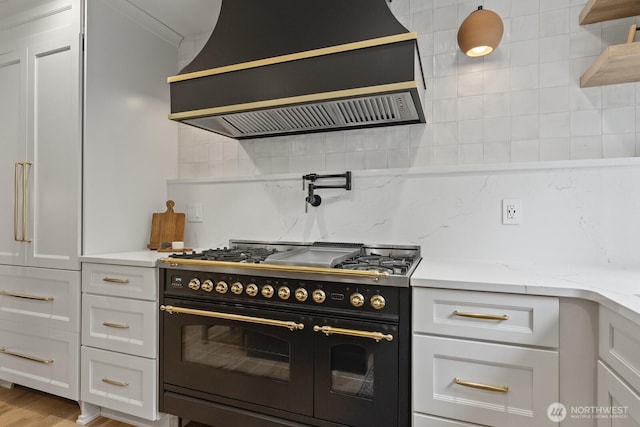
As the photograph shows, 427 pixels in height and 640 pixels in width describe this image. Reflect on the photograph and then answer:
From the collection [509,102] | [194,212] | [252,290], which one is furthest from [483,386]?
[194,212]

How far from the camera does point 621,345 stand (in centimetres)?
95

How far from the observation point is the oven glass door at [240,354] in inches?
55.6

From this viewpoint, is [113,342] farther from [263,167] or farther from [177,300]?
[263,167]

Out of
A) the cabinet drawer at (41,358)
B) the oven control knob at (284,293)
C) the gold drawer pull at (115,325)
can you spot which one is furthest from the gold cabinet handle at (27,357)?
the oven control knob at (284,293)

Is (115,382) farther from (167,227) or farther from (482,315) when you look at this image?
(482,315)

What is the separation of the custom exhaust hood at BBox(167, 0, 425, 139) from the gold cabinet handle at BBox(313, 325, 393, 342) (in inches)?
36.6

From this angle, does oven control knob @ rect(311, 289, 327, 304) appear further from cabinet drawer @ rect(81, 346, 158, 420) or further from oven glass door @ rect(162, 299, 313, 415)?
cabinet drawer @ rect(81, 346, 158, 420)

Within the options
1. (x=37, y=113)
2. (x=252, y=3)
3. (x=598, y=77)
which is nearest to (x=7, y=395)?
(x=37, y=113)

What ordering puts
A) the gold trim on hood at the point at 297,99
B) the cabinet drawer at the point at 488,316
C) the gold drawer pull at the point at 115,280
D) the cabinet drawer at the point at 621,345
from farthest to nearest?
1. the gold drawer pull at the point at 115,280
2. the gold trim on hood at the point at 297,99
3. the cabinet drawer at the point at 488,316
4. the cabinet drawer at the point at 621,345

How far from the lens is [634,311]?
A: 0.85 metres

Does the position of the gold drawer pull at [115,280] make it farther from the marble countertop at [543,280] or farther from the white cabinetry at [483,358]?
the white cabinetry at [483,358]

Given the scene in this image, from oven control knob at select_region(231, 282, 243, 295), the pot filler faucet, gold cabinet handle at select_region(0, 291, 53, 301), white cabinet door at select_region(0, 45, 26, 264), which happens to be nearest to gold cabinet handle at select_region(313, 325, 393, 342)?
oven control knob at select_region(231, 282, 243, 295)

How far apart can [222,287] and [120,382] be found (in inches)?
31.4

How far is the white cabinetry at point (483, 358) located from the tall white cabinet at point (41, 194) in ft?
5.70
